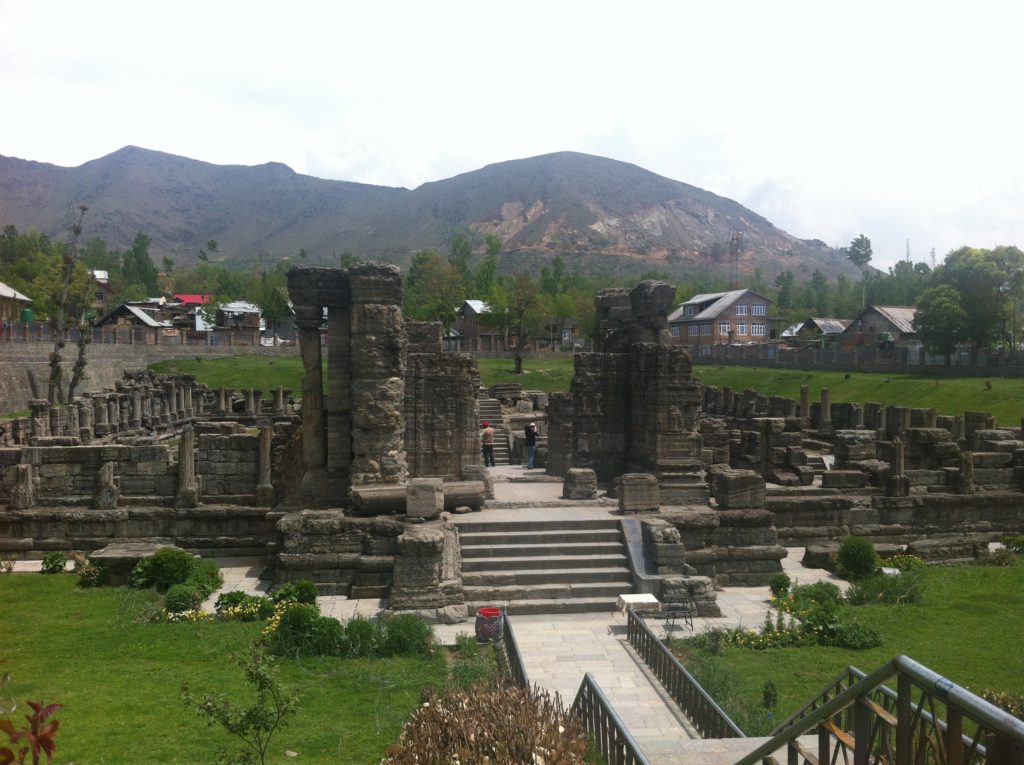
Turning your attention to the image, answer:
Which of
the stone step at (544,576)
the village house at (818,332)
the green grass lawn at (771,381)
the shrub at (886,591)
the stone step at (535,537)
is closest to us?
the shrub at (886,591)

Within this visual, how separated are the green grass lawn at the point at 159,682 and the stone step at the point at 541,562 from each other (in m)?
3.27

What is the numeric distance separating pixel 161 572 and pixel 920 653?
44.2 feet

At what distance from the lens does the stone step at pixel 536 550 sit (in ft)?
50.6

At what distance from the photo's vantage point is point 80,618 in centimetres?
1315

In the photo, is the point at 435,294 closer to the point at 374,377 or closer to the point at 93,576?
the point at 374,377

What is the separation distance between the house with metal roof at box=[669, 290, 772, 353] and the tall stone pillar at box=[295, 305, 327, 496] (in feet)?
262

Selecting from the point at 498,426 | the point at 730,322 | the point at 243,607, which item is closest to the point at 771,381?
the point at 730,322

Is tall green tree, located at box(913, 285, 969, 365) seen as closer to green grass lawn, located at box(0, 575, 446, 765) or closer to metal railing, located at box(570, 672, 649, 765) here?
green grass lawn, located at box(0, 575, 446, 765)

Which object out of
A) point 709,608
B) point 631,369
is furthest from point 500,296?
Result: point 709,608

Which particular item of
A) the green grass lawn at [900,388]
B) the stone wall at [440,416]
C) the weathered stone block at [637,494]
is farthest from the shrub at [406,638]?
the green grass lawn at [900,388]

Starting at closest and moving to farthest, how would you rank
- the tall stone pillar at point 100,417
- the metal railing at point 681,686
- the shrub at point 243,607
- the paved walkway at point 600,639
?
the paved walkway at point 600,639 → the metal railing at point 681,686 → the shrub at point 243,607 → the tall stone pillar at point 100,417

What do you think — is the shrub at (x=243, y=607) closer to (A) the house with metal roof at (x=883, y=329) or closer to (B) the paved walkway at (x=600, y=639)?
(B) the paved walkway at (x=600, y=639)

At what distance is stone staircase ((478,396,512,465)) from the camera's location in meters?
30.4

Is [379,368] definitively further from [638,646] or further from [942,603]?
[942,603]
